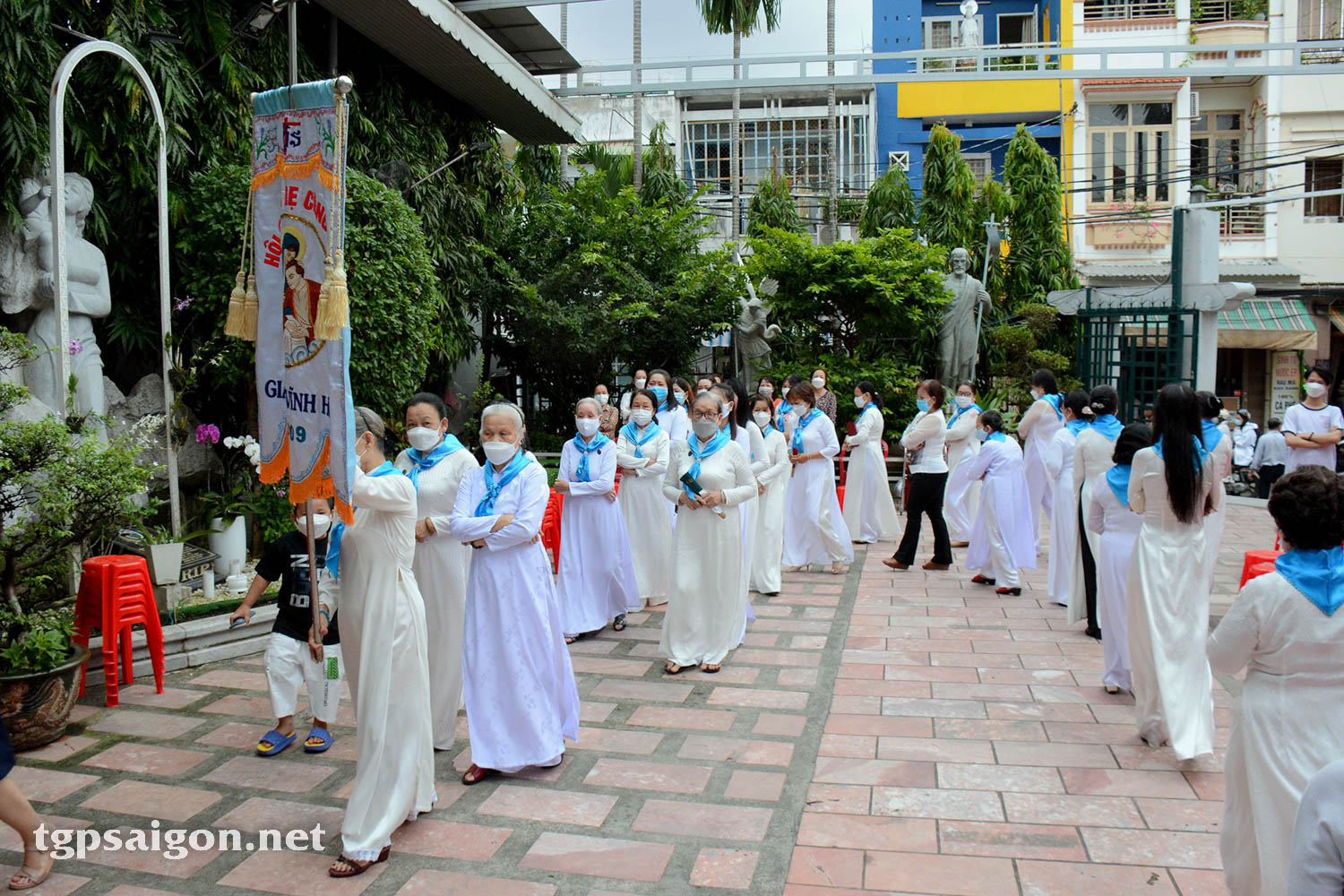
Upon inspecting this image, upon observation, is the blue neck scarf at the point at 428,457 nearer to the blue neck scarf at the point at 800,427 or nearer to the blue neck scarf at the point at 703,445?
the blue neck scarf at the point at 703,445

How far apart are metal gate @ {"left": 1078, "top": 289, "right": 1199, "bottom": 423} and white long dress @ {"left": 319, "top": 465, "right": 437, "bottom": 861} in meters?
9.08

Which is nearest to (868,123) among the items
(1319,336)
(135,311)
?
(1319,336)

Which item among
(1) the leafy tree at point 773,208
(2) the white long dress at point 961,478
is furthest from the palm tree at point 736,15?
(2) the white long dress at point 961,478

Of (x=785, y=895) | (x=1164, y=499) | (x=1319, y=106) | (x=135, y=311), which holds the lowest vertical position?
(x=785, y=895)

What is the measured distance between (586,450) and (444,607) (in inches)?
96.3

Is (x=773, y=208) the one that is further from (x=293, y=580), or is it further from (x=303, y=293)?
(x=303, y=293)

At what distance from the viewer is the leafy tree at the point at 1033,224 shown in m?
19.9

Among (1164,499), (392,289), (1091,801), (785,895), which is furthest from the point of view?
(392,289)

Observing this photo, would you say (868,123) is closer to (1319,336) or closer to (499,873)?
(1319,336)

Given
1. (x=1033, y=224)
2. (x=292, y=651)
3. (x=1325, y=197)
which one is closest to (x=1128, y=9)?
(x=1325, y=197)

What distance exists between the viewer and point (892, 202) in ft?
63.1

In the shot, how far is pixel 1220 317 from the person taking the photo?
2014 cm

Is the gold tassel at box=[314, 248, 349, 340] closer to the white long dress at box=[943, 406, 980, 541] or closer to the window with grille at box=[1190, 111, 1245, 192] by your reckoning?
the white long dress at box=[943, 406, 980, 541]

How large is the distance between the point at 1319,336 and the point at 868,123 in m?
10.6
